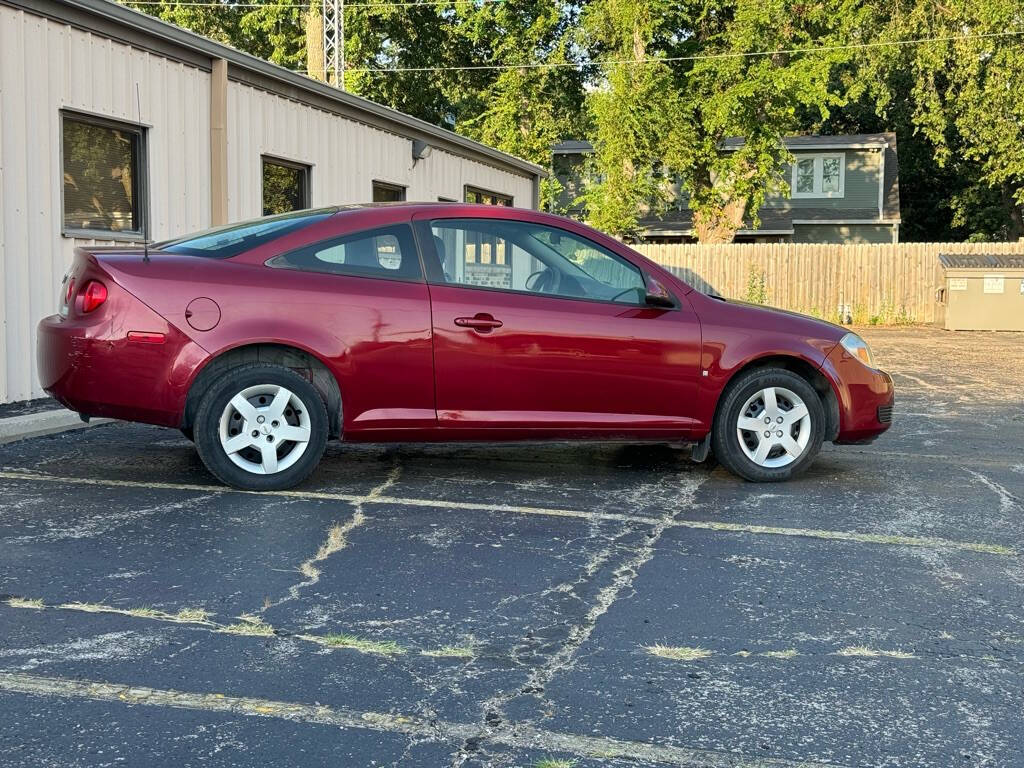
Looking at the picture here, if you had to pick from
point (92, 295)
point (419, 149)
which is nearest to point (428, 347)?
point (92, 295)

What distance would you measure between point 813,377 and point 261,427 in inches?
130

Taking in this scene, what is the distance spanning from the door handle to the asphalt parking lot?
0.93m

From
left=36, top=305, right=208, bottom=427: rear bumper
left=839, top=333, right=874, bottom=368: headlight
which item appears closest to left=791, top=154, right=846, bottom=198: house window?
left=839, top=333, right=874, bottom=368: headlight

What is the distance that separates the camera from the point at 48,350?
6258mm

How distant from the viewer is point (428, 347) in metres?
6.25

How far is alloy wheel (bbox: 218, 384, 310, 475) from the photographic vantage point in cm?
609

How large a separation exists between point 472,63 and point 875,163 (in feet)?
53.4

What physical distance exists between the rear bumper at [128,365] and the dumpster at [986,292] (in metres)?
19.9

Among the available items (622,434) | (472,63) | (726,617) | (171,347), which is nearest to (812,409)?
(622,434)

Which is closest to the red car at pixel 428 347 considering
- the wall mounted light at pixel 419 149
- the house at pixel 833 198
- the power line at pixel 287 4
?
the wall mounted light at pixel 419 149

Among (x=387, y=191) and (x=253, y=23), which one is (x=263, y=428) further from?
(x=253, y=23)

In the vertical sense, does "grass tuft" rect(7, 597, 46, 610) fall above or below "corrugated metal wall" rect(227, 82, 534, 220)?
below

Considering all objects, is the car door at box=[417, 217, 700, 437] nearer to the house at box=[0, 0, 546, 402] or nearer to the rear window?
the rear window

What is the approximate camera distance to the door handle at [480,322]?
6.29 metres
